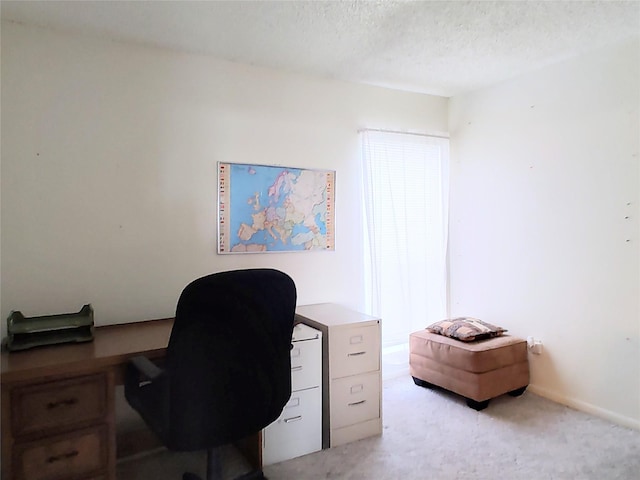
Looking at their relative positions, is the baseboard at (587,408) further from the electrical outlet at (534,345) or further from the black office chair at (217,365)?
the black office chair at (217,365)

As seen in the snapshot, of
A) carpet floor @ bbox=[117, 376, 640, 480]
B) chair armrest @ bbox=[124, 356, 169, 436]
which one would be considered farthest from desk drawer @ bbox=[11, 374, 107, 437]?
carpet floor @ bbox=[117, 376, 640, 480]

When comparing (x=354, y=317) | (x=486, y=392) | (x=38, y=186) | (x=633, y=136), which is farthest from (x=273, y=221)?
(x=633, y=136)

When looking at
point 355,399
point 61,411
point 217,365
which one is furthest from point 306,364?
point 61,411

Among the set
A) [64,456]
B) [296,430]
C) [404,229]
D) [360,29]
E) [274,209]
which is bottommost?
[296,430]

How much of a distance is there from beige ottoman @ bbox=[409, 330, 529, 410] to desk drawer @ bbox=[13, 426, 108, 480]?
2.15 m

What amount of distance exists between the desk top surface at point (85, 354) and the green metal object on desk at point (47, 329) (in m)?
0.04

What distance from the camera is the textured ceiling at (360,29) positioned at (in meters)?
2.10

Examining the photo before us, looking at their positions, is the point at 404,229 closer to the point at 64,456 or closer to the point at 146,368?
the point at 146,368

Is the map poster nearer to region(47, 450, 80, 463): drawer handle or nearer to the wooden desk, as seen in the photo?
the wooden desk

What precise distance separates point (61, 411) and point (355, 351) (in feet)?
4.91

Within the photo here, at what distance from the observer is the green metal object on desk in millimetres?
1932

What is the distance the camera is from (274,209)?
9.53 ft

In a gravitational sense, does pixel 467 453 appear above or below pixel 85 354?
below

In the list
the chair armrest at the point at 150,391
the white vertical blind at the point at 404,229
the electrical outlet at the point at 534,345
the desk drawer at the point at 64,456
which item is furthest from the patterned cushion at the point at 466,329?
the desk drawer at the point at 64,456
